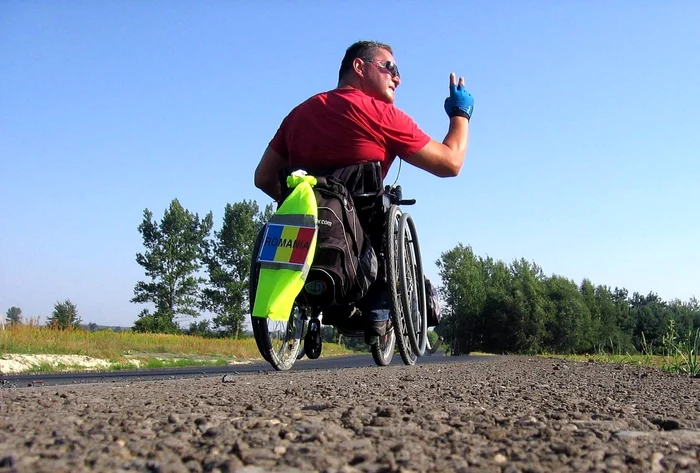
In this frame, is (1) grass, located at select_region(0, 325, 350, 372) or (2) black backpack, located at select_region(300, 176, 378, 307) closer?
(2) black backpack, located at select_region(300, 176, 378, 307)

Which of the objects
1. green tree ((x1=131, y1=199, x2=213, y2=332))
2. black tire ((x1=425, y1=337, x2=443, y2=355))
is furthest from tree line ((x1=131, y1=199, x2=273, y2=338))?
black tire ((x1=425, y1=337, x2=443, y2=355))

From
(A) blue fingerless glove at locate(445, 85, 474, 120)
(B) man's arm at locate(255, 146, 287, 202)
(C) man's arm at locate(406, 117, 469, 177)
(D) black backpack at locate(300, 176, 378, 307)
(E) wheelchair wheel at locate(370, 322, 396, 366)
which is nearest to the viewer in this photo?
(D) black backpack at locate(300, 176, 378, 307)

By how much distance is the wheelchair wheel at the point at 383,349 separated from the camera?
5297 mm

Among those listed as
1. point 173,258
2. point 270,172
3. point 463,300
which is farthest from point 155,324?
point 270,172

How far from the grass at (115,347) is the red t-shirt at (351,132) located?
1302 cm

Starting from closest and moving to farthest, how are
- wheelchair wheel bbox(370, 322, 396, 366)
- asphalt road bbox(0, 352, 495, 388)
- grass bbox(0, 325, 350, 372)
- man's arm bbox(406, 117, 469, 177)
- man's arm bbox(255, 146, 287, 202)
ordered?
man's arm bbox(406, 117, 469, 177), man's arm bbox(255, 146, 287, 202), wheelchair wheel bbox(370, 322, 396, 366), asphalt road bbox(0, 352, 495, 388), grass bbox(0, 325, 350, 372)

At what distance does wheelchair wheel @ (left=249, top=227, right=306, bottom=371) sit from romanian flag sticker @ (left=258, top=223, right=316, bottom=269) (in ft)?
0.62

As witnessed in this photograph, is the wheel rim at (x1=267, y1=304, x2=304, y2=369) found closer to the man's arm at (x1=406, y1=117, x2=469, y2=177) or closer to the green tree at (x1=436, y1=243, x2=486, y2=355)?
the man's arm at (x1=406, y1=117, x2=469, y2=177)

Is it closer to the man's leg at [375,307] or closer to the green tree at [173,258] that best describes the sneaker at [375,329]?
the man's leg at [375,307]

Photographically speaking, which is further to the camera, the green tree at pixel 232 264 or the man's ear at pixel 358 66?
the green tree at pixel 232 264

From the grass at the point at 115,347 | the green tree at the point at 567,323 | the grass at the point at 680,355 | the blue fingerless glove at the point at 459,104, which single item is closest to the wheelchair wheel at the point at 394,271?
the blue fingerless glove at the point at 459,104

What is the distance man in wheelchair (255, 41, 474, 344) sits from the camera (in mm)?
4152

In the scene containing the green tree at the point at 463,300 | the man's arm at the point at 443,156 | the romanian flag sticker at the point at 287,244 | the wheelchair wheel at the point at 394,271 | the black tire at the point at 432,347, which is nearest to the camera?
the romanian flag sticker at the point at 287,244

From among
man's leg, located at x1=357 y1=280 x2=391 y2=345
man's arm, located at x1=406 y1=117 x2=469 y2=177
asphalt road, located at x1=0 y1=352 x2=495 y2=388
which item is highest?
man's arm, located at x1=406 y1=117 x2=469 y2=177
